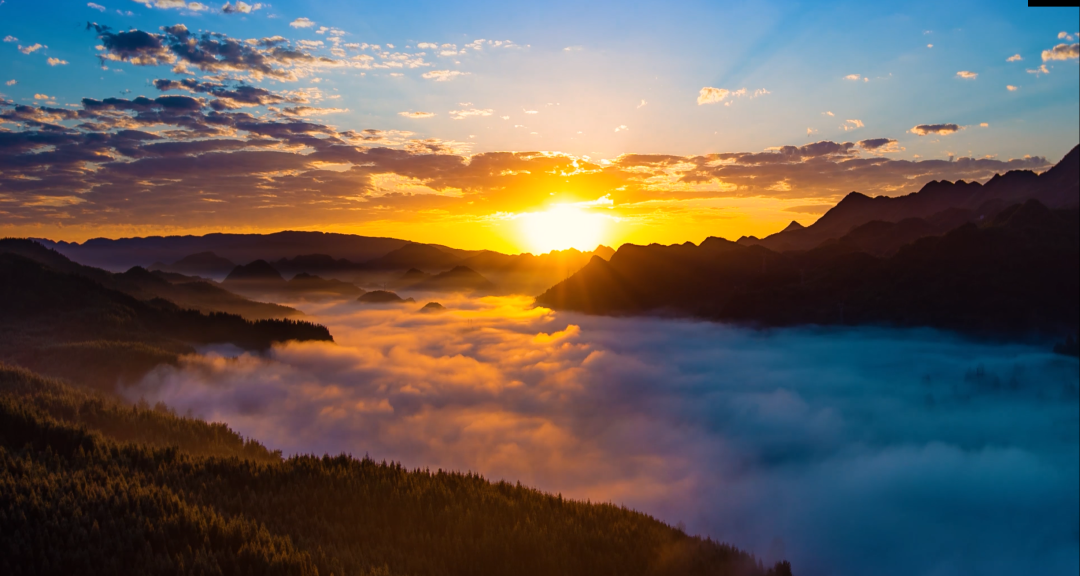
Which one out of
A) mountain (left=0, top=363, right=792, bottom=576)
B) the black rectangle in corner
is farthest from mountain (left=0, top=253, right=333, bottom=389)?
the black rectangle in corner

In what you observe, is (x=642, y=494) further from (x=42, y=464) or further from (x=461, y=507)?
(x=42, y=464)

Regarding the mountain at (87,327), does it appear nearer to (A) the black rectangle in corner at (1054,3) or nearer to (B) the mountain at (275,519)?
(B) the mountain at (275,519)

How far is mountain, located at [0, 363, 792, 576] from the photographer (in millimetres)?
14406

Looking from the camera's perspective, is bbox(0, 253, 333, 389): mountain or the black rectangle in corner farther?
bbox(0, 253, 333, 389): mountain

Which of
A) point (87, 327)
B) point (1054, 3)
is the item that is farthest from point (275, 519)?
point (87, 327)

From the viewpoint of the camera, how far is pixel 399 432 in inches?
5664

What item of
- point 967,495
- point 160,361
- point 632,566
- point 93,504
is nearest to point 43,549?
point 93,504

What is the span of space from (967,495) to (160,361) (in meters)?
236

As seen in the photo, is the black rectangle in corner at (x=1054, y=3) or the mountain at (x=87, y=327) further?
the mountain at (x=87, y=327)

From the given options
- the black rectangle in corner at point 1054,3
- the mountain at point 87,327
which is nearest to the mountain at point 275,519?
the black rectangle in corner at point 1054,3

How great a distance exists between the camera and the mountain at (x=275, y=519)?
14.4 meters

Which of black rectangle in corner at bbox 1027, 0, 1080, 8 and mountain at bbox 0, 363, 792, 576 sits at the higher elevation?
black rectangle in corner at bbox 1027, 0, 1080, 8

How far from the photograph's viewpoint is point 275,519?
20.3 m

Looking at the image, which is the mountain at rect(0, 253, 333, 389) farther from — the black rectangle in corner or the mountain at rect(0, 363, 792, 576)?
the black rectangle in corner
